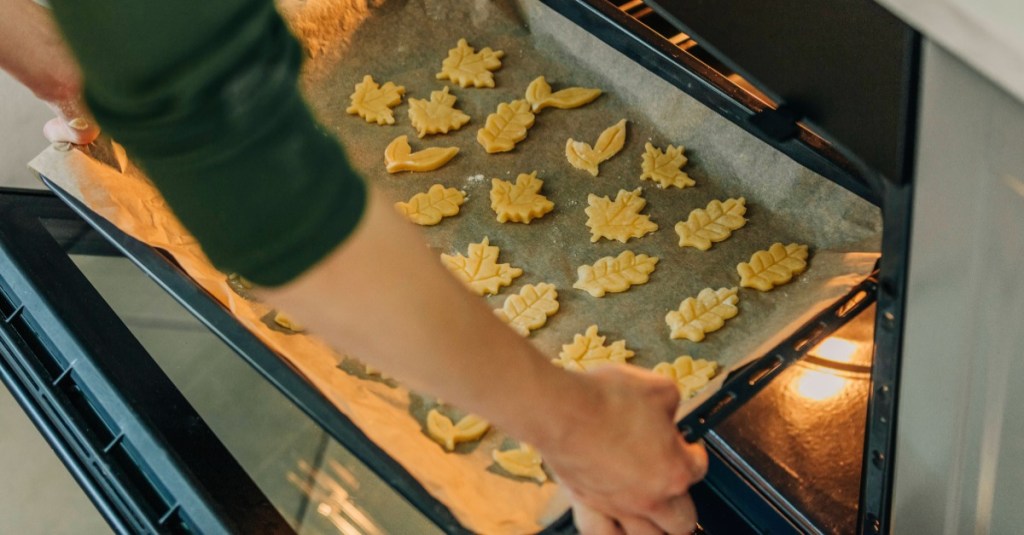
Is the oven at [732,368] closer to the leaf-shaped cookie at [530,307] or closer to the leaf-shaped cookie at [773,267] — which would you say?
the leaf-shaped cookie at [773,267]

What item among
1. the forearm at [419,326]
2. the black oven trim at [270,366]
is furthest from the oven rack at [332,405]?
the forearm at [419,326]

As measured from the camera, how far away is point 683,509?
0.77m

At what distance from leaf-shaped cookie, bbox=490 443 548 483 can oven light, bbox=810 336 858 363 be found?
1.39ft

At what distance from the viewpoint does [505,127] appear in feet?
4.53

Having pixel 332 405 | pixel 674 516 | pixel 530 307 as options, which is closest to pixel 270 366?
pixel 332 405

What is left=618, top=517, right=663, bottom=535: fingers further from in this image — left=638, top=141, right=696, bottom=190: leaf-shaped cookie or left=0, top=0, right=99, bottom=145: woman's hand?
left=0, top=0, right=99, bottom=145: woman's hand

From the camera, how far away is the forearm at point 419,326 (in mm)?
487

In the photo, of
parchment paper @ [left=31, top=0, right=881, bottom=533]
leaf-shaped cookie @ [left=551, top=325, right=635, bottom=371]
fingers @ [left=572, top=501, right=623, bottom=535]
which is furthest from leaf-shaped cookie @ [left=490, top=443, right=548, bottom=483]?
fingers @ [left=572, top=501, right=623, bottom=535]

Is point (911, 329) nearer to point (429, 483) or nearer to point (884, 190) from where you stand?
point (884, 190)

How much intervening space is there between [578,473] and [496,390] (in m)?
0.14

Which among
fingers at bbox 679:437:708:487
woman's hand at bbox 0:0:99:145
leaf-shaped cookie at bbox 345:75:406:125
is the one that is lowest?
fingers at bbox 679:437:708:487

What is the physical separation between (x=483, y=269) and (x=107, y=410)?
1.48 feet

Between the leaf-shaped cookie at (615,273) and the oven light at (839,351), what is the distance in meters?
0.25

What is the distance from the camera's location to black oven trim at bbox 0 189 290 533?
104 centimetres
